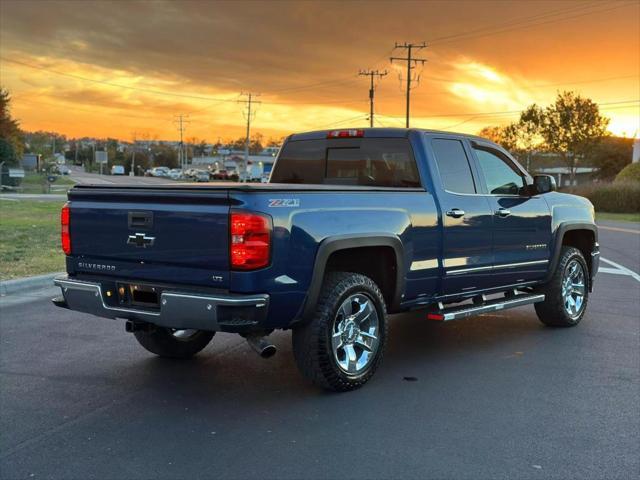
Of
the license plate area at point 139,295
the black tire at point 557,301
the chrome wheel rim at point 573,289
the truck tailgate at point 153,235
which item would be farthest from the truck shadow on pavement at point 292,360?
the truck tailgate at point 153,235

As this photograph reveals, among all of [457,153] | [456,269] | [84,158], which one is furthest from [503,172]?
[84,158]

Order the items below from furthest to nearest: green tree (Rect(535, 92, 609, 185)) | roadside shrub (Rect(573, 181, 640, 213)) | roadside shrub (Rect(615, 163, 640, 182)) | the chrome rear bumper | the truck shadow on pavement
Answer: green tree (Rect(535, 92, 609, 185))
roadside shrub (Rect(615, 163, 640, 182))
roadside shrub (Rect(573, 181, 640, 213))
the truck shadow on pavement
the chrome rear bumper

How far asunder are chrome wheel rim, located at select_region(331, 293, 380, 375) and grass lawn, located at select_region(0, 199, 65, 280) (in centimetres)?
650

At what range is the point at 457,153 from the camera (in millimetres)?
6715

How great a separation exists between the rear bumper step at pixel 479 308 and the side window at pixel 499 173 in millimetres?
1095

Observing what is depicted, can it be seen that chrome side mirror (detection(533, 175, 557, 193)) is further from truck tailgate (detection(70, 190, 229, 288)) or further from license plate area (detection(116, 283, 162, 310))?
license plate area (detection(116, 283, 162, 310))

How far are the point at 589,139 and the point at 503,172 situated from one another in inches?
2268

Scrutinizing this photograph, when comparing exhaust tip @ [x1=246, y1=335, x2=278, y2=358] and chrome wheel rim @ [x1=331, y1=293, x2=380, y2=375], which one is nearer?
exhaust tip @ [x1=246, y1=335, x2=278, y2=358]

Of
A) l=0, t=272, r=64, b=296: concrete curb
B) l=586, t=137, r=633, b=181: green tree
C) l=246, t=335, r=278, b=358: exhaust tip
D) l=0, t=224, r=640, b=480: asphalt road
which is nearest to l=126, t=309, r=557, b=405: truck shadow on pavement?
l=0, t=224, r=640, b=480: asphalt road

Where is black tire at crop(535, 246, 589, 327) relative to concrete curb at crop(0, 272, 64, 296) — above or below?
above

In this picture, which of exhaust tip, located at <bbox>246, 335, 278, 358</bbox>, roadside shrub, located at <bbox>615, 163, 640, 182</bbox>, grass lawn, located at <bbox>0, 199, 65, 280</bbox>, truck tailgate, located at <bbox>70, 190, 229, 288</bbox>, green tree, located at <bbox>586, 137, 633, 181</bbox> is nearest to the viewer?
truck tailgate, located at <bbox>70, 190, 229, 288</bbox>

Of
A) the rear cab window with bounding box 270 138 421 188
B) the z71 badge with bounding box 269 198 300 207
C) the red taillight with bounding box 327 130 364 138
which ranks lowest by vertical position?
the z71 badge with bounding box 269 198 300 207

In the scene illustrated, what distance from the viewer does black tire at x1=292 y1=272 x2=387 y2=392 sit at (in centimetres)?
513

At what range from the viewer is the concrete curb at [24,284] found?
9.50 metres
